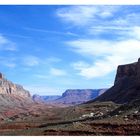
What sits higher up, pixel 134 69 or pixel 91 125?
pixel 134 69

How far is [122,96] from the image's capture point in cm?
10875

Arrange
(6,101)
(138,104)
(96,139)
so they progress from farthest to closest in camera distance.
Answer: (6,101) < (138,104) < (96,139)

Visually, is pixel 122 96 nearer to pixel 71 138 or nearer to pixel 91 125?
pixel 91 125

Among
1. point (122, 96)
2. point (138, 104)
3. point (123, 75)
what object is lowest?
point (138, 104)

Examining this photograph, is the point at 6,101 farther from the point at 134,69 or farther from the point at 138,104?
the point at 138,104

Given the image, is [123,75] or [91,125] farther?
[123,75]

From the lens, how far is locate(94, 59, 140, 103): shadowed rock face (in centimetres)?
10440

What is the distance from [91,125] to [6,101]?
529 feet

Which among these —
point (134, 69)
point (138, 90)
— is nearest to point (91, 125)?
point (138, 90)

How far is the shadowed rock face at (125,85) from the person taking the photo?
104400 mm

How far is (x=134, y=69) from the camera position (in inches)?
4919

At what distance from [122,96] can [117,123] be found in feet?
242

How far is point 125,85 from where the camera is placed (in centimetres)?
12275
